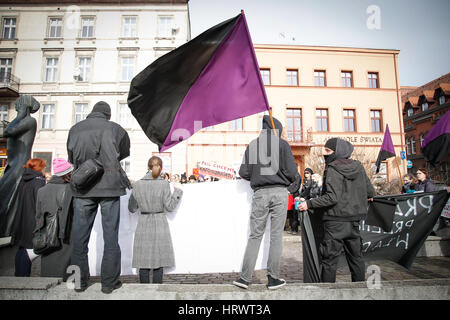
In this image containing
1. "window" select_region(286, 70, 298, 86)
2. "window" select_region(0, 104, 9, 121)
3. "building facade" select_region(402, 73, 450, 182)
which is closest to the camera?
Result: "window" select_region(0, 104, 9, 121)

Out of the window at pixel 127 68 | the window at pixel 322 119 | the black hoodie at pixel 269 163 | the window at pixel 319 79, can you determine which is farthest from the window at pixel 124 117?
the black hoodie at pixel 269 163

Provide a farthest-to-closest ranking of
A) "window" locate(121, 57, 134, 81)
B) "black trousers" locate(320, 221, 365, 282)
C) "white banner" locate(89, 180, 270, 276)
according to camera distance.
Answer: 1. "window" locate(121, 57, 134, 81)
2. "white banner" locate(89, 180, 270, 276)
3. "black trousers" locate(320, 221, 365, 282)

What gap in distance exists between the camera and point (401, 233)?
13.9 feet

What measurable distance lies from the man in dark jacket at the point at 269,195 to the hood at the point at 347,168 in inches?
23.2

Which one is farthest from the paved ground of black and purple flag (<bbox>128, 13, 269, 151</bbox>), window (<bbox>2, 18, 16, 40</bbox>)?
window (<bbox>2, 18, 16, 40</bbox>)

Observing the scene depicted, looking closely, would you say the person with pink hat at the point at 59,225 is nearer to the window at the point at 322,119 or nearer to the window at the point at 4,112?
the window at the point at 322,119

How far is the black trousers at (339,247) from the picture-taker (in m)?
3.12

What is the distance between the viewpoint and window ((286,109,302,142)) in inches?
894

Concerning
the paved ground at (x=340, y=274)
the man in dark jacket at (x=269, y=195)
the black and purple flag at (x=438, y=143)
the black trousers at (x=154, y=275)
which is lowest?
the paved ground at (x=340, y=274)

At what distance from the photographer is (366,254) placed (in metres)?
4.25

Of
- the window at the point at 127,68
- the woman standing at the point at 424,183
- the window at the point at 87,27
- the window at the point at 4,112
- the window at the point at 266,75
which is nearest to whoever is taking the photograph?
the woman standing at the point at 424,183

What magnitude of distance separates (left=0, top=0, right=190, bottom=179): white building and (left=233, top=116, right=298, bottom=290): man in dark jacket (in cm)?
1863

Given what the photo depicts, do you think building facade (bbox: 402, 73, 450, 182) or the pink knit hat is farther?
building facade (bbox: 402, 73, 450, 182)

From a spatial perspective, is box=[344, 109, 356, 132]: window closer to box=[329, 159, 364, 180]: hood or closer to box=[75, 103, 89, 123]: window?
box=[75, 103, 89, 123]: window
